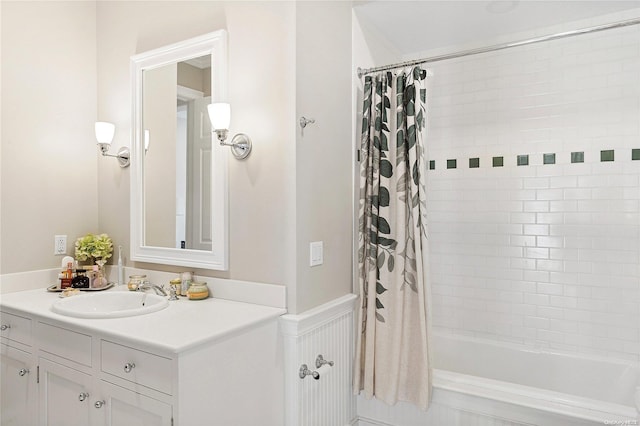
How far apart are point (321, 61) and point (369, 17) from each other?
24.6 inches

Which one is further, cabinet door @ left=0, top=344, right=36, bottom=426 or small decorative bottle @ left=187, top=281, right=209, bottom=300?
small decorative bottle @ left=187, top=281, right=209, bottom=300

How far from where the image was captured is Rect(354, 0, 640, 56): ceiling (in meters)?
2.31

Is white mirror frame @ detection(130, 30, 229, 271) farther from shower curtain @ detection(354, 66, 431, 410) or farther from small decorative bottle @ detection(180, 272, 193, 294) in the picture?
shower curtain @ detection(354, 66, 431, 410)

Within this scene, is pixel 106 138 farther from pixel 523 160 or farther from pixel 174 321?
pixel 523 160

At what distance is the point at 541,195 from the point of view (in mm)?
2650

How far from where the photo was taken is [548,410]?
181 centimetres

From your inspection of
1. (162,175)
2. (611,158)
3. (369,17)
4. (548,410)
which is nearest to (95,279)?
(162,175)

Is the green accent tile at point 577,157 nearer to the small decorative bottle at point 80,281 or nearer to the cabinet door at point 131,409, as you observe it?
the cabinet door at point 131,409

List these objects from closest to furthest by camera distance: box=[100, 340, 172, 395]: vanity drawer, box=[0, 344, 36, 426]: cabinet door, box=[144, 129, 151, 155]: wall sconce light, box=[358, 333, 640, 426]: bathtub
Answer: box=[100, 340, 172, 395]: vanity drawer
box=[358, 333, 640, 426]: bathtub
box=[0, 344, 36, 426]: cabinet door
box=[144, 129, 151, 155]: wall sconce light

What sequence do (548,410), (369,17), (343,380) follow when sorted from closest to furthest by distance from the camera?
(548,410) < (343,380) < (369,17)

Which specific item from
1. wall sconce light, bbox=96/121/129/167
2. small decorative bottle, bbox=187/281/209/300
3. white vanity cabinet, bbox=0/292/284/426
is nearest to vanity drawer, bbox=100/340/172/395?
white vanity cabinet, bbox=0/292/284/426

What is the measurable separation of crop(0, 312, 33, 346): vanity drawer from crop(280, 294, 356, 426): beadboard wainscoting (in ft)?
3.95

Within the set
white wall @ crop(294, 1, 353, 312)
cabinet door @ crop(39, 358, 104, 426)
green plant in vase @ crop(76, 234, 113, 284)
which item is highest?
white wall @ crop(294, 1, 353, 312)

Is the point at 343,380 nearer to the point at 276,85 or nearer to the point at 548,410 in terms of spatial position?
the point at 548,410
